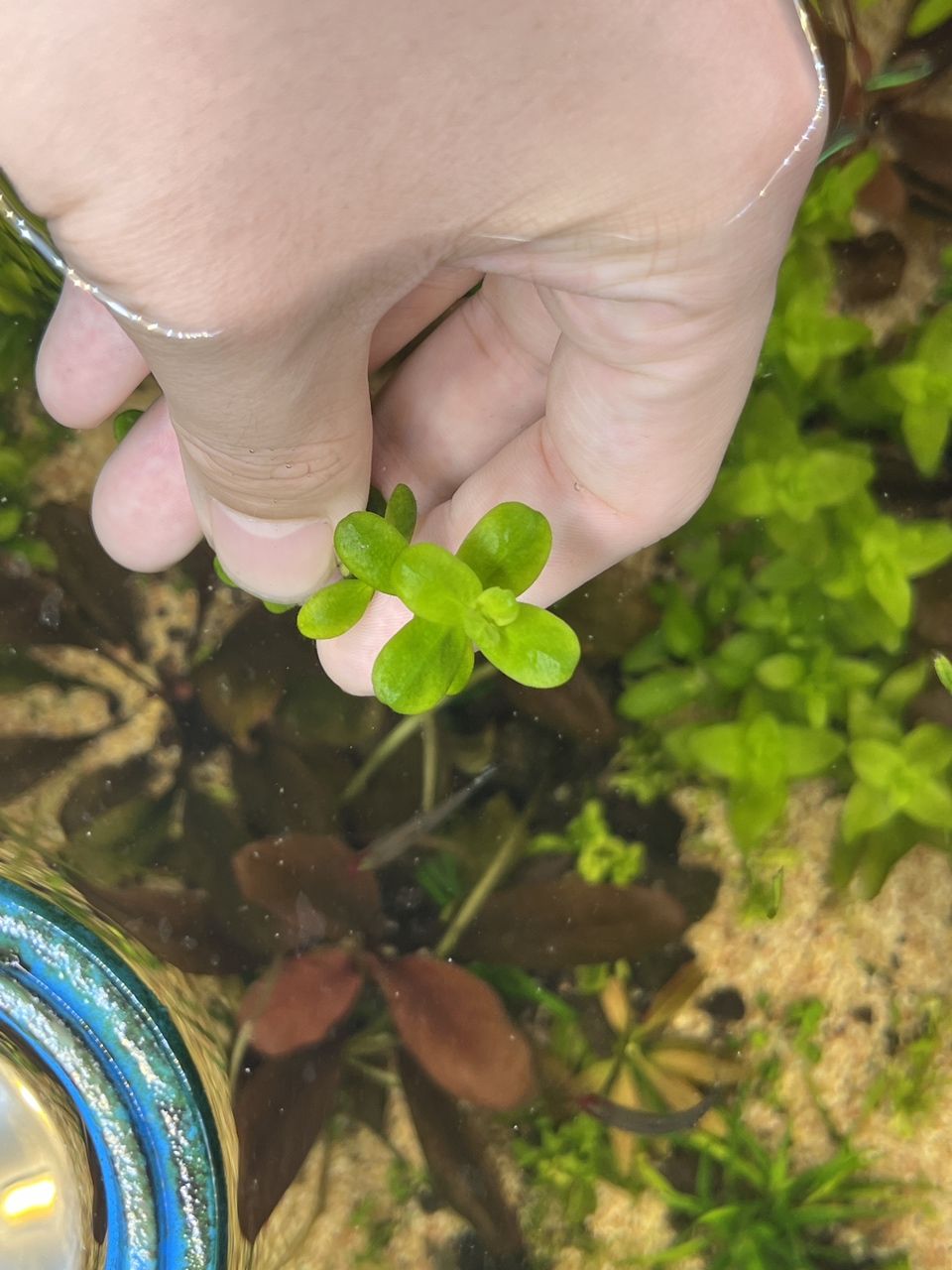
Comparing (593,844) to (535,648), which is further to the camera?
(593,844)

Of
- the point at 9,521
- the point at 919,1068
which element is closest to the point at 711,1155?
the point at 919,1068

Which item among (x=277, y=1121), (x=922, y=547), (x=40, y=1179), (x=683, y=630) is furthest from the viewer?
(x=40, y=1179)

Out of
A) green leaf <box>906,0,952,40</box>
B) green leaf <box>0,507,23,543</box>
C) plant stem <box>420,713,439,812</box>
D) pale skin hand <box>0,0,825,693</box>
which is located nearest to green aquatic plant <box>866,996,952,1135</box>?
plant stem <box>420,713,439,812</box>

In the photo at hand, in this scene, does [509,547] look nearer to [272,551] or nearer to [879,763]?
[272,551]

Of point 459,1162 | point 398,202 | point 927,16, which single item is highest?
point 398,202

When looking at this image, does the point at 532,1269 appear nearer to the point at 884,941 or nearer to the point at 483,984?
the point at 483,984

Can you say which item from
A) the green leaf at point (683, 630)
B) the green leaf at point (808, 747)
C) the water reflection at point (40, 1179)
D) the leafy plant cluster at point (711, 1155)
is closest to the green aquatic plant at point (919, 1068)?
the leafy plant cluster at point (711, 1155)

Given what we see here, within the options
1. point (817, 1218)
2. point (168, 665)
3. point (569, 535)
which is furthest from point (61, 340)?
point (817, 1218)

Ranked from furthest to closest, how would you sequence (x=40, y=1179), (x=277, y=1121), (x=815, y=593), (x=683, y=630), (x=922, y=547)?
(x=40, y=1179) < (x=277, y=1121) < (x=683, y=630) < (x=815, y=593) < (x=922, y=547)
